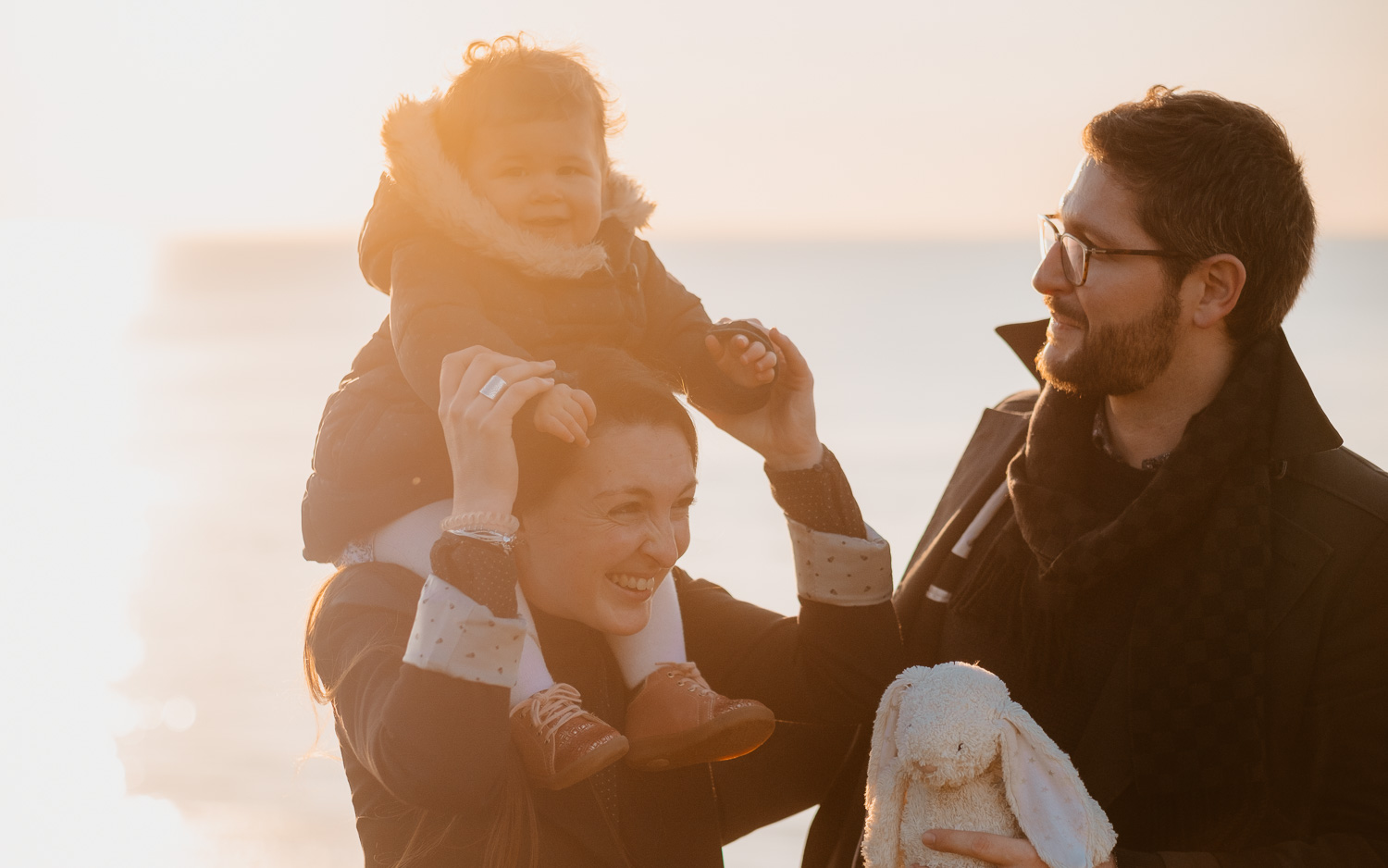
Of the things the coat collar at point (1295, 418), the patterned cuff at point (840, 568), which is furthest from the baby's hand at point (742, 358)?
the coat collar at point (1295, 418)

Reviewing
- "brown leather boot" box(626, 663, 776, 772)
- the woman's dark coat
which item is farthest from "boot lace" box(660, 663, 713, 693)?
the woman's dark coat

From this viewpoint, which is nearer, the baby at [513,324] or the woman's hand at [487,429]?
the woman's hand at [487,429]

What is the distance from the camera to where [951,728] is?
1994 mm

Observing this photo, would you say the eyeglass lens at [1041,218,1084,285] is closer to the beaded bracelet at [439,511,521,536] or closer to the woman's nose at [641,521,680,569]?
the woman's nose at [641,521,680,569]

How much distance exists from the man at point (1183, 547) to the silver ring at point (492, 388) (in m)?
0.97

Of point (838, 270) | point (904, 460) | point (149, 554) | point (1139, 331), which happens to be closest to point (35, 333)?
point (149, 554)

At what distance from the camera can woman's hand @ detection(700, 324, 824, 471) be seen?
240 centimetres

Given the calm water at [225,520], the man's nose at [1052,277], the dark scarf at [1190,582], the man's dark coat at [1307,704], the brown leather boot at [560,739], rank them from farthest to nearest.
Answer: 1. the calm water at [225,520]
2. the man's nose at [1052,277]
3. the dark scarf at [1190,582]
4. the man's dark coat at [1307,704]
5. the brown leather boot at [560,739]

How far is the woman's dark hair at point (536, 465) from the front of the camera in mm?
2070

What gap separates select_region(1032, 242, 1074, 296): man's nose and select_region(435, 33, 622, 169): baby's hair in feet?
3.08

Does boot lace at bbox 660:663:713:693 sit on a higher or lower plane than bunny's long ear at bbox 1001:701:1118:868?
higher

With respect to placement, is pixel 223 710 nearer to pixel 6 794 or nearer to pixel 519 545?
pixel 6 794

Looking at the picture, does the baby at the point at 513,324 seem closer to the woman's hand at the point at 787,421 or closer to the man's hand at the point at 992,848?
the woman's hand at the point at 787,421

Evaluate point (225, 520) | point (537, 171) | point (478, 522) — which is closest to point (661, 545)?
point (478, 522)
